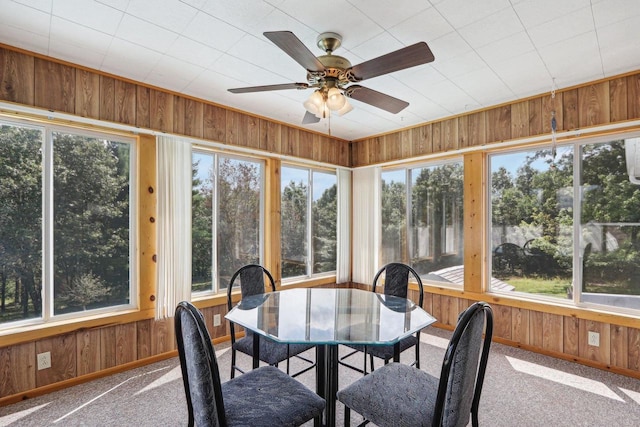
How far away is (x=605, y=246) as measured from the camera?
306cm

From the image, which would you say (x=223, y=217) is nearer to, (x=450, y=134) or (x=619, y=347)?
(x=450, y=134)

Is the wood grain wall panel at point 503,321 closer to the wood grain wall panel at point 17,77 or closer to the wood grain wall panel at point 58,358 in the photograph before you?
the wood grain wall panel at point 58,358

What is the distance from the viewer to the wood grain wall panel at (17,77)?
2.38 m

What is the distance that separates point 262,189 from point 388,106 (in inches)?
87.0

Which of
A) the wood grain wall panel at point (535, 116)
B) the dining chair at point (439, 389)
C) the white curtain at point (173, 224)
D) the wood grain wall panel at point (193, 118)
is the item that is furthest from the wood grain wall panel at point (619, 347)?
the wood grain wall panel at point (193, 118)

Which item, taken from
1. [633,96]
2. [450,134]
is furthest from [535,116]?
[450,134]

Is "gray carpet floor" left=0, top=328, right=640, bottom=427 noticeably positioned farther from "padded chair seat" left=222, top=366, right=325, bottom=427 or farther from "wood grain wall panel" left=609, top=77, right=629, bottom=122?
"wood grain wall panel" left=609, top=77, right=629, bottom=122

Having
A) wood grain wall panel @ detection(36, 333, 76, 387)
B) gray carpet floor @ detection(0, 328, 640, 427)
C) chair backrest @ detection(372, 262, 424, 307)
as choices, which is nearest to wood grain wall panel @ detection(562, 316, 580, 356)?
gray carpet floor @ detection(0, 328, 640, 427)

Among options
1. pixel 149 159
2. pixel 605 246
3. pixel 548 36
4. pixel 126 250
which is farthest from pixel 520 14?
pixel 126 250

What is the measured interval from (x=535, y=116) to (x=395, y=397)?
10.4 feet

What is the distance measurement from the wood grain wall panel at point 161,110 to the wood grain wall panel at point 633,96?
415 centimetres

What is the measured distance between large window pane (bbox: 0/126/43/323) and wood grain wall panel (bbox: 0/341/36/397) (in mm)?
244

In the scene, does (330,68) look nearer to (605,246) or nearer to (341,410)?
(341,410)

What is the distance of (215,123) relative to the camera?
3.58 m
